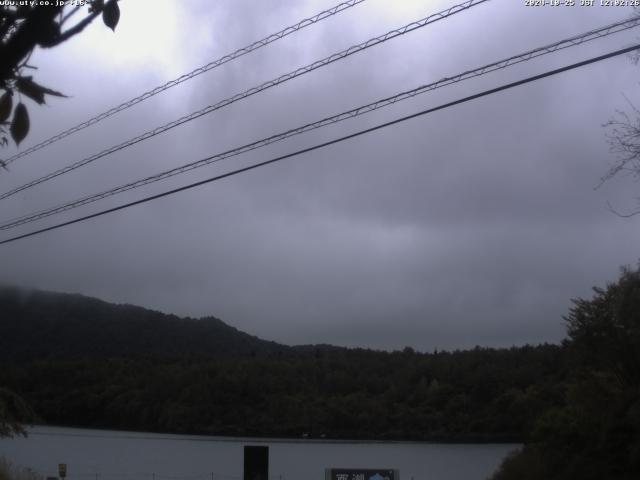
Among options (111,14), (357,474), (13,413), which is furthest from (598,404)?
(111,14)

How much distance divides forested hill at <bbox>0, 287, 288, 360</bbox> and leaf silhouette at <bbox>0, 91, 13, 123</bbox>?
2488 cm

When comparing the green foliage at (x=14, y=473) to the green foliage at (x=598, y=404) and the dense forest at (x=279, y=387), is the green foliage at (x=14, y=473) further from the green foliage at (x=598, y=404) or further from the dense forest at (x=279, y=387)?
the green foliage at (x=598, y=404)

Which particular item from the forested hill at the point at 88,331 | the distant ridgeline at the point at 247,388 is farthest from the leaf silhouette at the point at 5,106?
the distant ridgeline at the point at 247,388

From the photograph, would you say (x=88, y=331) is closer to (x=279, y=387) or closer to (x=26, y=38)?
(x=279, y=387)

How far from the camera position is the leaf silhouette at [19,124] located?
11.7 feet

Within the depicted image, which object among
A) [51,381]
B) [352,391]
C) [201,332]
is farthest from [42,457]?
[352,391]

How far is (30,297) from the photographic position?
28328 mm

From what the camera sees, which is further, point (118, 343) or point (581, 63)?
point (118, 343)

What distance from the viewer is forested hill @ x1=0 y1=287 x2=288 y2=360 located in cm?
2955

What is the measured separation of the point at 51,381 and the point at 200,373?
5.83m

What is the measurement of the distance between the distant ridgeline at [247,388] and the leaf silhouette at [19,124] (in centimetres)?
2671

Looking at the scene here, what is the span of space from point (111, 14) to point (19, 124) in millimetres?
688

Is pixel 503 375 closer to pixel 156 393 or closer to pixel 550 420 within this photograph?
pixel 550 420

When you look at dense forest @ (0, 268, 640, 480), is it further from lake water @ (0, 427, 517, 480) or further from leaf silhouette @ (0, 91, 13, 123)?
leaf silhouette @ (0, 91, 13, 123)
